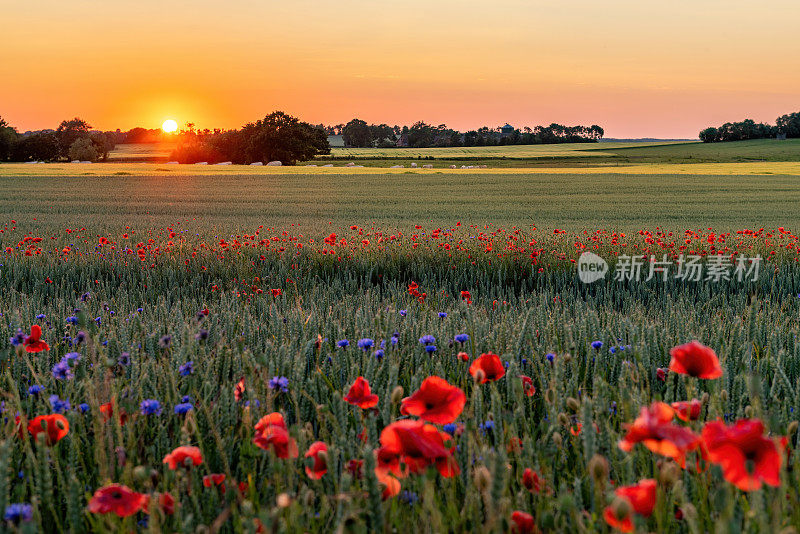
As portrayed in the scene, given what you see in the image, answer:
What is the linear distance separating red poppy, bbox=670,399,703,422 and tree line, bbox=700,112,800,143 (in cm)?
9757

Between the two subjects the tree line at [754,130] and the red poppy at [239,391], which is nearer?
the red poppy at [239,391]

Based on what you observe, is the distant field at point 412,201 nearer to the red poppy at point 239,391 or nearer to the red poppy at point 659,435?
the red poppy at point 239,391

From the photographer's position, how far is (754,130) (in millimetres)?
86000

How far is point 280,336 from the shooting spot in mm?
3289

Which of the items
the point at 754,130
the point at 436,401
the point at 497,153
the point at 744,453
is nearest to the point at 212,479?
the point at 436,401

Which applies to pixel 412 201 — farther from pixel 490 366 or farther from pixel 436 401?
pixel 436 401

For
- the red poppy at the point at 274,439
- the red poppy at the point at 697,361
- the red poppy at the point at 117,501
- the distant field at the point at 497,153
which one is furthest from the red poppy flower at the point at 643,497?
the distant field at the point at 497,153

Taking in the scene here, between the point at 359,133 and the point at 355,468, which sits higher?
the point at 359,133

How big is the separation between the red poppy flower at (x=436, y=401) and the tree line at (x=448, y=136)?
307 feet

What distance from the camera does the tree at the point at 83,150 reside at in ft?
249

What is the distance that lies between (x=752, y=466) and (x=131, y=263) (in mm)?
7036

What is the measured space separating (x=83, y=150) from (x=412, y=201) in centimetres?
6727

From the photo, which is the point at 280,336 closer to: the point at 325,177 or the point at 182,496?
the point at 182,496

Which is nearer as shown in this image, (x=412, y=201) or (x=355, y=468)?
(x=355, y=468)
